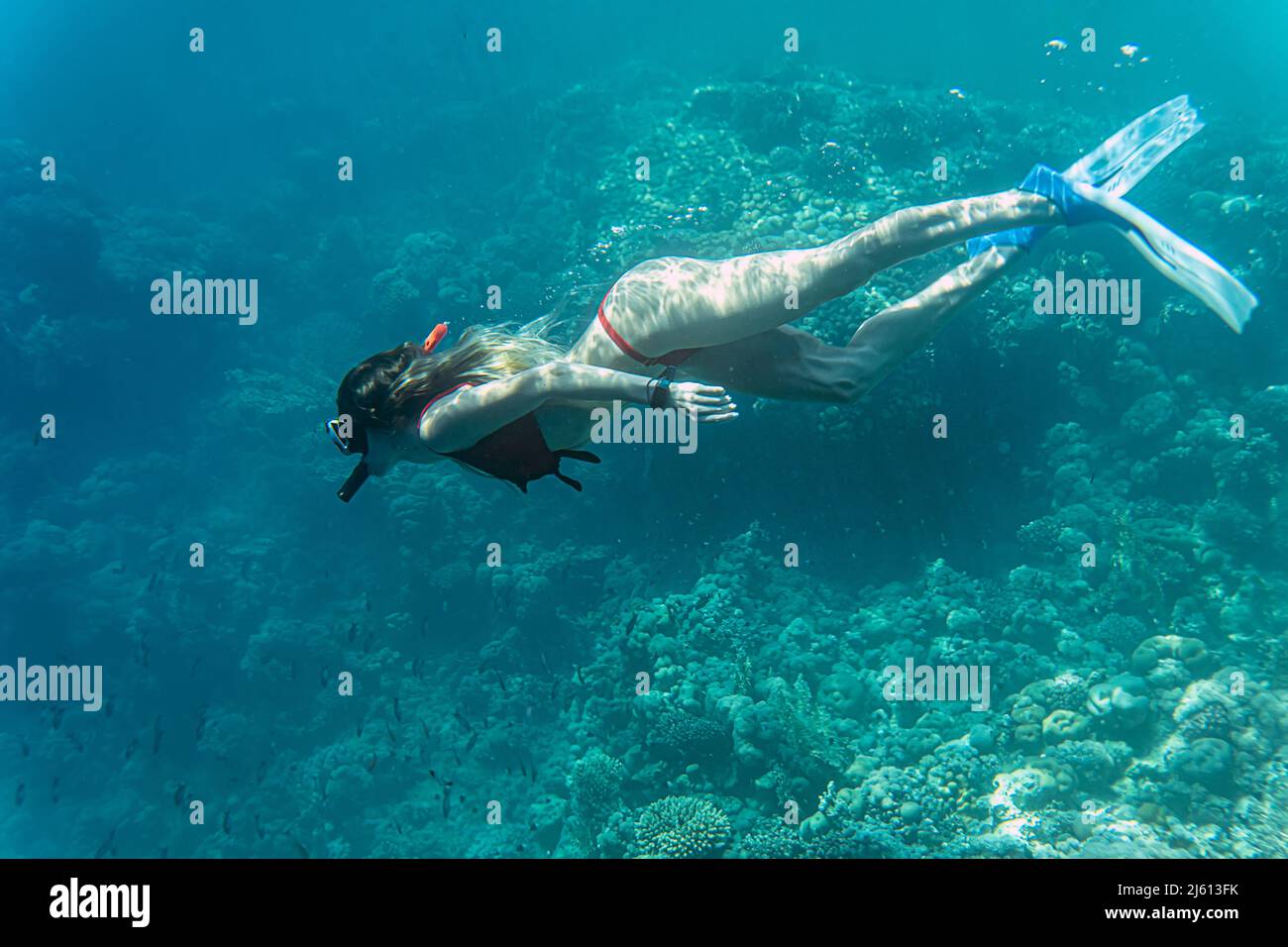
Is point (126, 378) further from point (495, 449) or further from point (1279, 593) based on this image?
point (1279, 593)

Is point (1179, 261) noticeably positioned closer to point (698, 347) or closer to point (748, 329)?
point (748, 329)

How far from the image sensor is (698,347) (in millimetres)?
3406

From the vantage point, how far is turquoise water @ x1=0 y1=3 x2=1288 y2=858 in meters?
6.69

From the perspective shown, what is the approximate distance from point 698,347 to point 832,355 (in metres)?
A: 0.86

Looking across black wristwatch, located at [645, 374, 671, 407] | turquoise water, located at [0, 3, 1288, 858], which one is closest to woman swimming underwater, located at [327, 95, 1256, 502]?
black wristwatch, located at [645, 374, 671, 407]

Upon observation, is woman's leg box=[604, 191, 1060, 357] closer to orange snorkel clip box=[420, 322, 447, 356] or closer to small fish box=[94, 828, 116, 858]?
orange snorkel clip box=[420, 322, 447, 356]

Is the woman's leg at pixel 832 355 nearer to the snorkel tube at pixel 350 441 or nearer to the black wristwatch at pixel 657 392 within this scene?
the black wristwatch at pixel 657 392

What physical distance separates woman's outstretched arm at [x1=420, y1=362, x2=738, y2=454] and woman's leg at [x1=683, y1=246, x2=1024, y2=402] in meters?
1.10

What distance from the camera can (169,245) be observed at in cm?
1980

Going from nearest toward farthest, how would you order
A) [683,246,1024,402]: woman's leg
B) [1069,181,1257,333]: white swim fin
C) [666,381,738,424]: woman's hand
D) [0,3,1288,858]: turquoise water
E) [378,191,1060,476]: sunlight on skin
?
[666,381,738,424]: woman's hand, [378,191,1060,476]: sunlight on skin, [683,246,1024,402]: woman's leg, [1069,181,1257,333]: white swim fin, [0,3,1288,858]: turquoise water

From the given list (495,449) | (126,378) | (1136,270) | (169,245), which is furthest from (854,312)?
(169,245)

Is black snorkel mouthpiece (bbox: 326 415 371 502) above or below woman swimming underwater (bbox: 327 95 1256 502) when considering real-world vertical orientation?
below

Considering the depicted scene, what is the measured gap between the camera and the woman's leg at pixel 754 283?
3.24m

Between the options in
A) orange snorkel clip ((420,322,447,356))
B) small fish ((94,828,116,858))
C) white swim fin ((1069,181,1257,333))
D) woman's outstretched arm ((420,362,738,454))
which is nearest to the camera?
woman's outstretched arm ((420,362,738,454))
